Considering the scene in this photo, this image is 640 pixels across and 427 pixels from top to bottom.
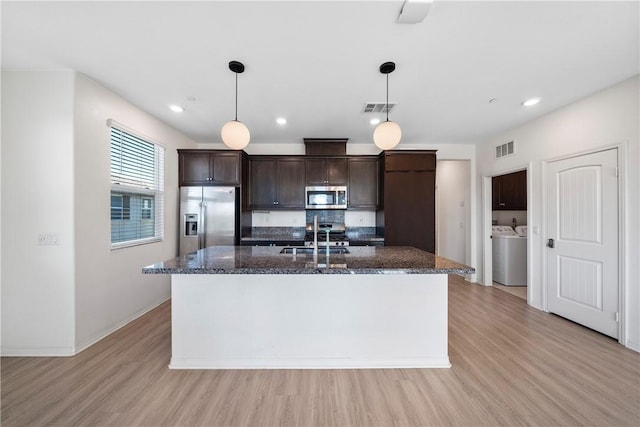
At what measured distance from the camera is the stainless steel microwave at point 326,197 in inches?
178

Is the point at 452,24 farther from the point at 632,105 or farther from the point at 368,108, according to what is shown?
the point at 632,105

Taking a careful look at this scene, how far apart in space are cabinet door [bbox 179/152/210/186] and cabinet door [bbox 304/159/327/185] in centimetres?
166

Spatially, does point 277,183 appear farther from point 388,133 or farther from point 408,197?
point 388,133

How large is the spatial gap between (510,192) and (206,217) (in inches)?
231

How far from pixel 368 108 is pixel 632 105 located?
Answer: 2.54m

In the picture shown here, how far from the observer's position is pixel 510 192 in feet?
17.3

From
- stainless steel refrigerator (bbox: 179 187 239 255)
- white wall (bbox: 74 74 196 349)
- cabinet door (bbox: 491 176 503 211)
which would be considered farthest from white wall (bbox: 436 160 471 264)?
white wall (bbox: 74 74 196 349)

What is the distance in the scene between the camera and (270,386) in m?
1.93

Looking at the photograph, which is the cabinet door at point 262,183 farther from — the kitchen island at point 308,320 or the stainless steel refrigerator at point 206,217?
the kitchen island at point 308,320

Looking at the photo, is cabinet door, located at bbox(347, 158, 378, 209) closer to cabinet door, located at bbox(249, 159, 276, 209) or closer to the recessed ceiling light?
cabinet door, located at bbox(249, 159, 276, 209)

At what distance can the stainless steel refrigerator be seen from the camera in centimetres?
402

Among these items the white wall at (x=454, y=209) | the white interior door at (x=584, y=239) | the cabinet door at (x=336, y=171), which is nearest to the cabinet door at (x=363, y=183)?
the cabinet door at (x=336, y=171)

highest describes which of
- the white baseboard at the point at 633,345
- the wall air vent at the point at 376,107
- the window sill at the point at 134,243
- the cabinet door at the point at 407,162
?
the wall air vent at the point at 376,107

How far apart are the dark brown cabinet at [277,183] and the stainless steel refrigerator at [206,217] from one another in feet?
1.80
